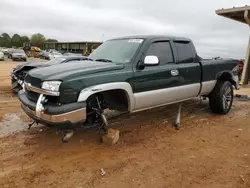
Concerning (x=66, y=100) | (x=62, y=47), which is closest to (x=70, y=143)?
(x=66, y=100)

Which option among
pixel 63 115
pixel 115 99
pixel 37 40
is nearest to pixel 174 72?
pixel 115 99

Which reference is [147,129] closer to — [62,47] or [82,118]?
[82,118]

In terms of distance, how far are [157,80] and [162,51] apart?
2.36ft

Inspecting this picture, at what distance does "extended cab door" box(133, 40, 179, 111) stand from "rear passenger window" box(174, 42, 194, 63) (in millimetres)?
246

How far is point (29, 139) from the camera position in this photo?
4.64 metres

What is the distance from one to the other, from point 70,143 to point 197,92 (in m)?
3.00

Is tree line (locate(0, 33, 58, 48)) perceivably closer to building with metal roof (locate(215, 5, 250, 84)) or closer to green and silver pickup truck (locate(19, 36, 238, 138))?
building with metal roof (locate(215, 5, 250, 84))

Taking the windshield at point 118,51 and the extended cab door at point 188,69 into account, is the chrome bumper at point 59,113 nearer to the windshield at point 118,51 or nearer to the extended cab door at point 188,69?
the windshield at point 118,51

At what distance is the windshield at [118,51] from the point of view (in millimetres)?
4742

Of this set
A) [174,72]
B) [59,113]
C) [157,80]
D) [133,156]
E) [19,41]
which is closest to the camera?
[59,113]

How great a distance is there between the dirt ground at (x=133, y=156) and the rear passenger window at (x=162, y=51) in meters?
1.42

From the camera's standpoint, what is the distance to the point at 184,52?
18.6ft

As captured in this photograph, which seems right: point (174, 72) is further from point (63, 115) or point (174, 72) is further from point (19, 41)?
point (19, 41)

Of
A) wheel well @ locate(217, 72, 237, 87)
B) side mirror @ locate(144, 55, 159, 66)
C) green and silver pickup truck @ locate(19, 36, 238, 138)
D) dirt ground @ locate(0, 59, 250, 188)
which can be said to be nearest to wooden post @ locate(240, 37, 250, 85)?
wheel well @ locate(217, 72, 237, 87)
